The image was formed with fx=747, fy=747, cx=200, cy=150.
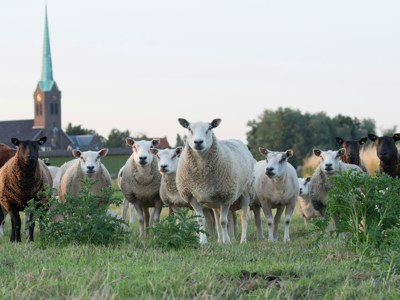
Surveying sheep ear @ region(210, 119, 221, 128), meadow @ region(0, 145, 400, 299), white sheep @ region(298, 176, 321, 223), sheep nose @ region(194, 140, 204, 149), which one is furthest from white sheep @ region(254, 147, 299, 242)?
meadow @ region(0, 145, 400, 299)

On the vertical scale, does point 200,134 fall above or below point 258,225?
above

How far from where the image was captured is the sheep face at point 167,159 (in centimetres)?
1266

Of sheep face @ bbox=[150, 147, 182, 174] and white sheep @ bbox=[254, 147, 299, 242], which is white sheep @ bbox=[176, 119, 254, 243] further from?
white sheep @ bbox=[254, 147, 299, 242]

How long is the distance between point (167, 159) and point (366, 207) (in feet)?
15.8

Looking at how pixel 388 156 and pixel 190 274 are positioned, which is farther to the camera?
pixel 388 156

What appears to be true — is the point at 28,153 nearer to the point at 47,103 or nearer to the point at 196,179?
the point at 196,179

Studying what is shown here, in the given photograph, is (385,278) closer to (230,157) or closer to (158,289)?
(158,289)

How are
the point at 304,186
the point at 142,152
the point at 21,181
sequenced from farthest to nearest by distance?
the point at 304,186
the point at 142,152
the point at 21,181

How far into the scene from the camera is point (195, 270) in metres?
6.82

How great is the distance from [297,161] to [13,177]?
5341cm

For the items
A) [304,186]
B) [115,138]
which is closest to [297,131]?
[115,138]

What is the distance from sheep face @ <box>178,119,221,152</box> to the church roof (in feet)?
352

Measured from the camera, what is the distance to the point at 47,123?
13938cm

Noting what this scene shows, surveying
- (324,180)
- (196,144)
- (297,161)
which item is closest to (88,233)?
(196,144)
